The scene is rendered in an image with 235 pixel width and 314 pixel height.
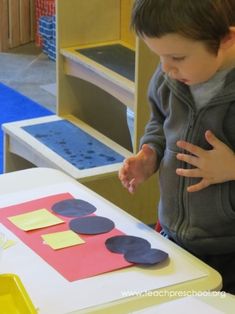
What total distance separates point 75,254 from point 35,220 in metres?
0.13

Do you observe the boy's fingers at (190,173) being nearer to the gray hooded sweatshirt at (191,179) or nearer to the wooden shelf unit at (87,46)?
the gray hooded sweatshirt at (191,179)

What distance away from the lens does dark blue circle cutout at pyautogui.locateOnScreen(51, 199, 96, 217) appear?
131 centimetres

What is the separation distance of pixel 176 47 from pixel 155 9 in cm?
6

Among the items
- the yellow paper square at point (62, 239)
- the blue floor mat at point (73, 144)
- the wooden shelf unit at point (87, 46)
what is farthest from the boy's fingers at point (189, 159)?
the wooden shelf unit at point (87, 46)

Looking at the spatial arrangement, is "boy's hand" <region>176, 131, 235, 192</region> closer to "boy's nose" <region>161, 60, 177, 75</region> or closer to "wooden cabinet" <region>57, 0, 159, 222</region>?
"boy's nose" <region>161, 60, 177, 75</region>

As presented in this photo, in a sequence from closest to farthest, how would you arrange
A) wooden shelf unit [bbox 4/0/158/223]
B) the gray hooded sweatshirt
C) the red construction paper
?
1. the red construction paper
2. the gray hooded sweatshirt
3. wooden shelf unit [bbox 4/0/158/223]

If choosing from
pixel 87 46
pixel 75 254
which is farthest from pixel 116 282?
pixel 87 46

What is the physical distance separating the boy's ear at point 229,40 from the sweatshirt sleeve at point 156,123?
0.22 meters

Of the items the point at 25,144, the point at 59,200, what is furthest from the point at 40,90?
the point at 59,200

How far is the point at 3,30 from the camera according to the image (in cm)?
478

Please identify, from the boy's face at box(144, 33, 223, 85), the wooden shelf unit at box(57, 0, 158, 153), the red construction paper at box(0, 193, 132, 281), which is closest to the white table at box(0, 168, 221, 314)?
the red construction paper at box(0, 193, 132, 281)

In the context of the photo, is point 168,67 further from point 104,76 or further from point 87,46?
point 87,46

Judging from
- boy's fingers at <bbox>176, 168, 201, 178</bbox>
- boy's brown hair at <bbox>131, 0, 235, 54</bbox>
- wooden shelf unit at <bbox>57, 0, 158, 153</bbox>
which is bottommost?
wooden shelf unit at <bbox>57, 0, 158, 153</bbox>

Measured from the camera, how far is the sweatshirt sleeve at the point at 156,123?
1.34m
